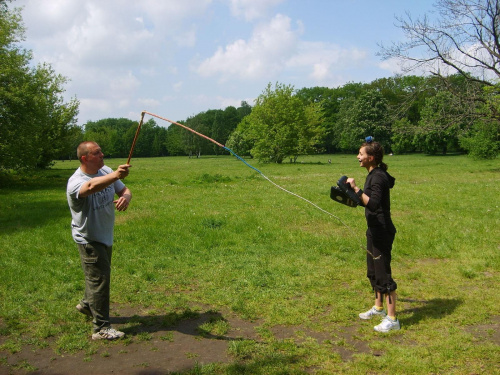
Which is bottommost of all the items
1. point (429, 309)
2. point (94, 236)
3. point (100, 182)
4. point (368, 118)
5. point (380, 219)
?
point (429, 309)

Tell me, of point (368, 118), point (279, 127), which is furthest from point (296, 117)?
point (368, 118)

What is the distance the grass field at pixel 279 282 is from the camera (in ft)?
15.4

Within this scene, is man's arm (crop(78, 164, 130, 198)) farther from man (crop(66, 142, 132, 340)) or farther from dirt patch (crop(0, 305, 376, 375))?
dirt patch (crop(0, 305, 376, 375))

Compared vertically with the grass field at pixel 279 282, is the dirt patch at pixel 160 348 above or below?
below

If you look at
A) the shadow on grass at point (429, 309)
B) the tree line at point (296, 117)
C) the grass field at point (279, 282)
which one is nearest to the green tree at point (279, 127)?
the tree line at point (296, 117)

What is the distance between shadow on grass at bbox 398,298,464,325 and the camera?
18.5ft

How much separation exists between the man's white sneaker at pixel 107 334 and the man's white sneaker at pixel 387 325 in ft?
10.6

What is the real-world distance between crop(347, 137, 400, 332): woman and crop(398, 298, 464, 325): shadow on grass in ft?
1.42

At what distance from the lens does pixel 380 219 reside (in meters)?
5.38

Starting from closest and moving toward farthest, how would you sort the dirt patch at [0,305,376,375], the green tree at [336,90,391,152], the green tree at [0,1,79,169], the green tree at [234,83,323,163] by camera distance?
1. the dirt patch at [0,305,376,375]
2. the green tree at [0,1,79,169]
3. the green tree at [234,83,323,163]
4. the green tree at [336,90,391,152]

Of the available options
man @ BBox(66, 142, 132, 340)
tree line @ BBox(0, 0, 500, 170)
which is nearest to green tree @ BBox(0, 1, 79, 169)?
tree line @ BBox(0, 0, 500, 170)

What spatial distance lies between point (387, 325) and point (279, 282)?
2.20 metres

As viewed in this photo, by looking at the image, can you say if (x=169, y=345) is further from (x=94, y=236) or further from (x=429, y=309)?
(x=429, y=309)

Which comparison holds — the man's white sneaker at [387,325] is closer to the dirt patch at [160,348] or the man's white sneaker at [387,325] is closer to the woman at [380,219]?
the woman at [380,219]
